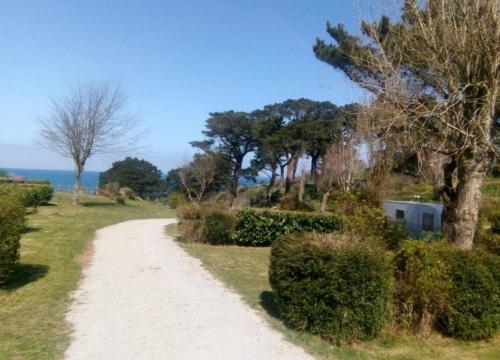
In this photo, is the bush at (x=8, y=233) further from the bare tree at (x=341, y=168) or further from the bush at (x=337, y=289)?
the bare tree at (x=341, y=168)

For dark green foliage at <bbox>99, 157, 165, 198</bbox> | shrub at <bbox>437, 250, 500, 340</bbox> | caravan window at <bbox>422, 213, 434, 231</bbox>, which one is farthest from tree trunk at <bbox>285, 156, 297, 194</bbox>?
shrub at <bbox>437, 250, 500, 340</bbox>

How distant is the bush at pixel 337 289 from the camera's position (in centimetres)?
490

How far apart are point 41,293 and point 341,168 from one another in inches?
934

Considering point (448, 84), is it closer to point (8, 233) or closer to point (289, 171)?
point (8, 233)

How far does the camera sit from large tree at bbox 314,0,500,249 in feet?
19.4

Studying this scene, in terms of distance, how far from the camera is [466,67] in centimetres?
604

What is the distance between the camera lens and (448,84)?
20.5 feet

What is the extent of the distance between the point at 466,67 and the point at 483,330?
353cm

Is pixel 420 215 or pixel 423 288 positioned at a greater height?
pixel 420 215

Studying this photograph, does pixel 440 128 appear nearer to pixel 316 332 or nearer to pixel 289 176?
pixel 316 332

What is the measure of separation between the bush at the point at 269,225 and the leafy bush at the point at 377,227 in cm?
533

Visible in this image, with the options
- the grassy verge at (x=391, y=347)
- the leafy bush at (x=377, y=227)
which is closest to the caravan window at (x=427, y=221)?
the leafy bush at (x=377, y=227)

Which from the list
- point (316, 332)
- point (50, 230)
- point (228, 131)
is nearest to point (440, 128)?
point (316, 332)

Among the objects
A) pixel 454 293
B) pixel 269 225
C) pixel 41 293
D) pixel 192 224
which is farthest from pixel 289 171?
pixel 454 293
